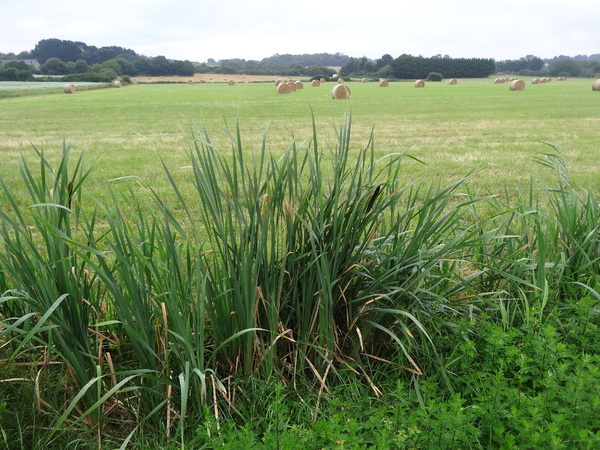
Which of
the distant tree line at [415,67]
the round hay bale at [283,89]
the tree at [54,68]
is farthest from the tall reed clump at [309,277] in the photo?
the tree at [54,68]

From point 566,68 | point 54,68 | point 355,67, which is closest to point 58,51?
point 54,68

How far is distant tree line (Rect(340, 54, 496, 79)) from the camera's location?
74750 mm

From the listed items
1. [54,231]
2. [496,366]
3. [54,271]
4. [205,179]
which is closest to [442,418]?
[496,366]

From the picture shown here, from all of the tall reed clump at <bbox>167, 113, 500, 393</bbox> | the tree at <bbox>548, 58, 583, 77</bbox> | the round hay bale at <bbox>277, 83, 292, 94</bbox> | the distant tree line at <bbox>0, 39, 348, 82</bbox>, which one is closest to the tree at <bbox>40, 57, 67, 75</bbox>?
the distant tree line at <bbox>0, 39, 348, 82</bbox>

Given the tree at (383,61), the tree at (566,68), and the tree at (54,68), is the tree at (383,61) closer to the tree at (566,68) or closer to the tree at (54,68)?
the tree at (566,68)

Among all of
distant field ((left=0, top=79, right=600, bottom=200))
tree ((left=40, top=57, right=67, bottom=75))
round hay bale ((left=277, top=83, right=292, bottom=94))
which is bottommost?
tree ((left=40, top=57, right=67, bottom=75))

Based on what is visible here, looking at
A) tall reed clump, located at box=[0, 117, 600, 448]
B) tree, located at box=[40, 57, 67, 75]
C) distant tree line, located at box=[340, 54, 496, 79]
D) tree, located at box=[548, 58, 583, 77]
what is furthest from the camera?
tree, located at box=[40, 57, 67, 75]

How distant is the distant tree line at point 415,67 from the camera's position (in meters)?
74.8

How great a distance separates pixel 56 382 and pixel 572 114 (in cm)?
1613

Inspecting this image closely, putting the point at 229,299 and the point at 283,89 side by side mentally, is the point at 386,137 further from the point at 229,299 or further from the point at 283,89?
the point at 283,89

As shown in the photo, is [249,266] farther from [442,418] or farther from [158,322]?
[442,418]

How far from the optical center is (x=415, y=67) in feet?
247

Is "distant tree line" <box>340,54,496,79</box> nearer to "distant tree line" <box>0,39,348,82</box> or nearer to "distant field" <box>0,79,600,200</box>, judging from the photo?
"distant tree line" <box>0,39,348,82</box>

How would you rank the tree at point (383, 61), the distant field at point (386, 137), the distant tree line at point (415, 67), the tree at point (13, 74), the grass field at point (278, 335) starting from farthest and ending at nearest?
the tree at point (383, 61)
the distant tree line at point (415, 67)
the tree at point (13, 74)
the distant field at point (386, 137)
the grass field at point (278, 335)
